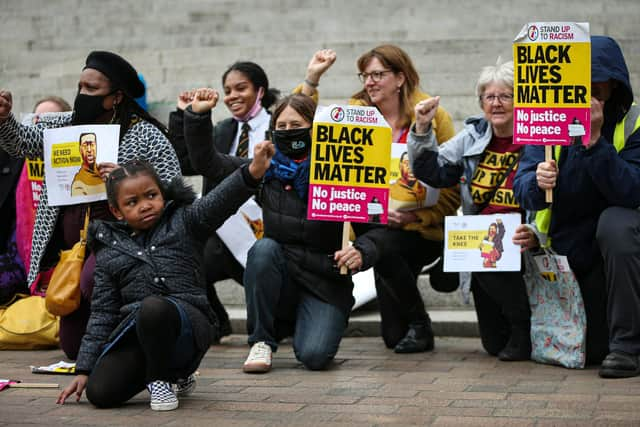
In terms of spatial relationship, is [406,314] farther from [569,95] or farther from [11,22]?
[11,22]

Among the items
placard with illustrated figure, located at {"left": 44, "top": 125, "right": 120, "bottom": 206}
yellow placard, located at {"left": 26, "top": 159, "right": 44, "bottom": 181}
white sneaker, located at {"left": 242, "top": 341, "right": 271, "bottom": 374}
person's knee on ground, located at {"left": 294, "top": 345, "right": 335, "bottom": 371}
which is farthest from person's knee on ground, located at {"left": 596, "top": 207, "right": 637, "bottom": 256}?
yellow placard, located at {"left": 26, "top": 159, "right": 44, "bottom": 181}

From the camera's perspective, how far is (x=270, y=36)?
43.0 ft

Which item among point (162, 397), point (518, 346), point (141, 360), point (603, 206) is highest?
point (603, 206)

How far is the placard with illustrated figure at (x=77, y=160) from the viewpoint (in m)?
5.89

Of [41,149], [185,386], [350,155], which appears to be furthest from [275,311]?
[41,149]

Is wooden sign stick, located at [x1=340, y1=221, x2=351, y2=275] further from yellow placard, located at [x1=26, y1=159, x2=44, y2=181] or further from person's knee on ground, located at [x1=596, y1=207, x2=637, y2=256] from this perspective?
yellow placard, located at [x1=26, y1=159, x2=44, y2=181]

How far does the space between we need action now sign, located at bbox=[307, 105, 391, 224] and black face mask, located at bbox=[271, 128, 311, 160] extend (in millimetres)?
181

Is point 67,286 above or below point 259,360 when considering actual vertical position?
above

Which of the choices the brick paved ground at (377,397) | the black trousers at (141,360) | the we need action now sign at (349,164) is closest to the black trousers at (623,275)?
the brick paved ground at (377,397)

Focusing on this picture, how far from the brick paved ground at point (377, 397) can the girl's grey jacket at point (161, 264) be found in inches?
12.6

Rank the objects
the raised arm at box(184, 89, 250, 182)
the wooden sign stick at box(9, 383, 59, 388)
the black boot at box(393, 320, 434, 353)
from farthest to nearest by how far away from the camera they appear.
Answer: the black boot at box(393, 320, 434, 353), the raised arm at box(184, 89, 250, 182), the wooden sign stick at box(9, 383, 59, 388)

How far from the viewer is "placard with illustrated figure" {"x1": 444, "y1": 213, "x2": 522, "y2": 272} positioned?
5859 millimetres

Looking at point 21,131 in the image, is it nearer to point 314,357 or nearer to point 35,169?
point 35,169

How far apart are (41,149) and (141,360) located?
1893 millimetres
